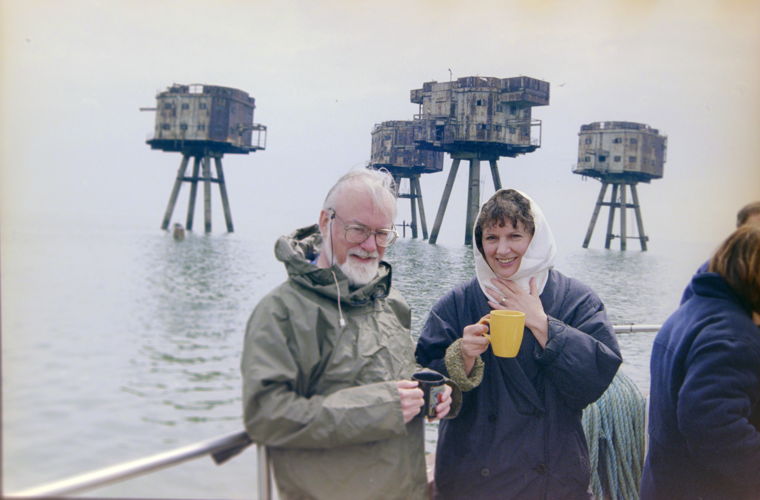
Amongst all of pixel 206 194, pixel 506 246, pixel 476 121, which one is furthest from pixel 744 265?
pixel 206 194

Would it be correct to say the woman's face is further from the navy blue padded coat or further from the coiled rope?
the coiled rope

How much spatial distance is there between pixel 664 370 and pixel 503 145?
42.9ft

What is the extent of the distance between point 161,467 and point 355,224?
65cm

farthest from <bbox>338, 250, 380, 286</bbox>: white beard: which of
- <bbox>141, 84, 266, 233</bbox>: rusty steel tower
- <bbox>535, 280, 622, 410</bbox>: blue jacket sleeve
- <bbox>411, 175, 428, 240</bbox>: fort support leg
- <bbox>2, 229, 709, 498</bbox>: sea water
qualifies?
<bbox>141, 84, 266, 233</bbox>: rusty steel tower

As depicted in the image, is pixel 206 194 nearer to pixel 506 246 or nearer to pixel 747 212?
pixel 747 212

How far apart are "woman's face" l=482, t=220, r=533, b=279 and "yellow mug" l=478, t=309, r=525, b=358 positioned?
0.18m

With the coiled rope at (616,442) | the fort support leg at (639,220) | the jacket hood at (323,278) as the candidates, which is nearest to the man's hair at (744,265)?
the jacket hood at (323,278)

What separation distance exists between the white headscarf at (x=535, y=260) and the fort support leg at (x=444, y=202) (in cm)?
852

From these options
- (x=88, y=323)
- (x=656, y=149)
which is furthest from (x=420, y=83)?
(x=656, y=149)

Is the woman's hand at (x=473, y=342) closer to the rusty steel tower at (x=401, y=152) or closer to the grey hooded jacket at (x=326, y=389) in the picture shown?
the grey hooded jacket at (x=326, y=389)

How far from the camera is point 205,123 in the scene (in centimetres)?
1404

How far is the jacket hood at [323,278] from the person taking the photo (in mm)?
A: 1408

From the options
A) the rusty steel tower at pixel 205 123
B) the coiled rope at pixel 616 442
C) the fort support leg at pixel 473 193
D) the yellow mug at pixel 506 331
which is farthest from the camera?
the rusty steel tower at pixel 205 123

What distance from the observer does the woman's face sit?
1.76 meters
